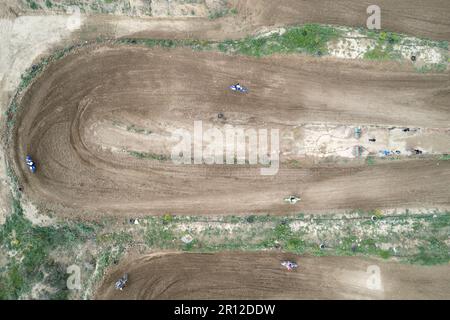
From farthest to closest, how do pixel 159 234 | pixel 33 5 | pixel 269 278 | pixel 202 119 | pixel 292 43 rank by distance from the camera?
pixel 33 5, pixel 292 43, pixel 202 119, pixel 269 278, pixel 159 234

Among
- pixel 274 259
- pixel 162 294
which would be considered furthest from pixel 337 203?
pixel 162 294

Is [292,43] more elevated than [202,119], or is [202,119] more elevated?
[292,43]

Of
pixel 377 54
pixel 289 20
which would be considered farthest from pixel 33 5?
pixel 377 54

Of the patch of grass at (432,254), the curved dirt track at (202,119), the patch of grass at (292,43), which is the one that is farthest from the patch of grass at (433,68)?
the patch of grass at (432,254)

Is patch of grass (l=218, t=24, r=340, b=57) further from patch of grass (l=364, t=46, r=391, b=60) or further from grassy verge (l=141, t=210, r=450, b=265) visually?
grassy verge (l=141, t=210, r=450, b=265)

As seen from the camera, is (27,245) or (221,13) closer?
(27,245)

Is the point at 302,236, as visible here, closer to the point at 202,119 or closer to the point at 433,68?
the point at 202,119
